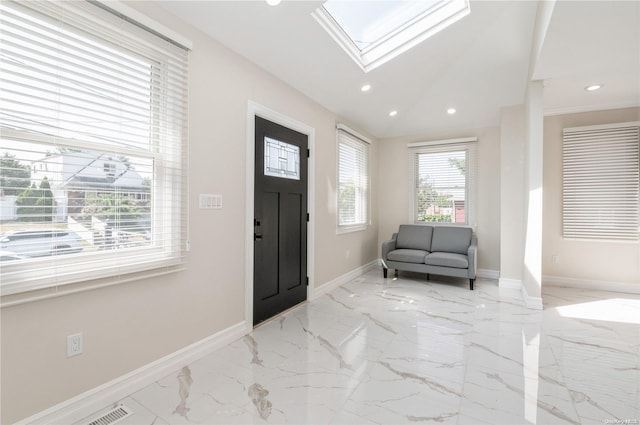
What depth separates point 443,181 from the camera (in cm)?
574

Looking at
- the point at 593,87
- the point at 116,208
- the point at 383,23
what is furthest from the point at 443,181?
the point at 116,208

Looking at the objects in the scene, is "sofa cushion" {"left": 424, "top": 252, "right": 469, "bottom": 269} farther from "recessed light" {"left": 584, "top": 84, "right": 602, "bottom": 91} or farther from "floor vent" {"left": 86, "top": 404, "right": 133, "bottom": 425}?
"floor vent" {"left": 86, "top": 404, "right": 133, "bottom": 425}

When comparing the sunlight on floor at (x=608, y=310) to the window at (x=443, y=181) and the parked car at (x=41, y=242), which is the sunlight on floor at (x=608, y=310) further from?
the parked car at (x=41, y=242)

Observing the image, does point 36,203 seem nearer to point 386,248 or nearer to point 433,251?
point 386,248

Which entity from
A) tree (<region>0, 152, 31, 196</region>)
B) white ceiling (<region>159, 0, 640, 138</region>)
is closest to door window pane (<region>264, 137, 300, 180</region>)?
white ceiling (<region>159, 0, 640, 138</region>)

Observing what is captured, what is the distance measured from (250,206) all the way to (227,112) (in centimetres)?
87

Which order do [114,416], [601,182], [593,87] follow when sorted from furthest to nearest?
[601,182] < [593,87] < [114,416]

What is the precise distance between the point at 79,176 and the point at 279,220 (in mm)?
1957

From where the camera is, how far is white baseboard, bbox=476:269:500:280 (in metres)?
5.30

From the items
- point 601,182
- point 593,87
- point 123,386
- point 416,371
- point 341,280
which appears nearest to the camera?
point 123,386

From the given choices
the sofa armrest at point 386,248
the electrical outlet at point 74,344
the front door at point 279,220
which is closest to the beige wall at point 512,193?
the sofa armrest at point 386,248

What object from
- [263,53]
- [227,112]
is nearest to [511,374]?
[227,112]

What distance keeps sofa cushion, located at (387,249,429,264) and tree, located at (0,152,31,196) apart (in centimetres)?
456

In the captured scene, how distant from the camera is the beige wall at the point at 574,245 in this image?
4.43 meters
